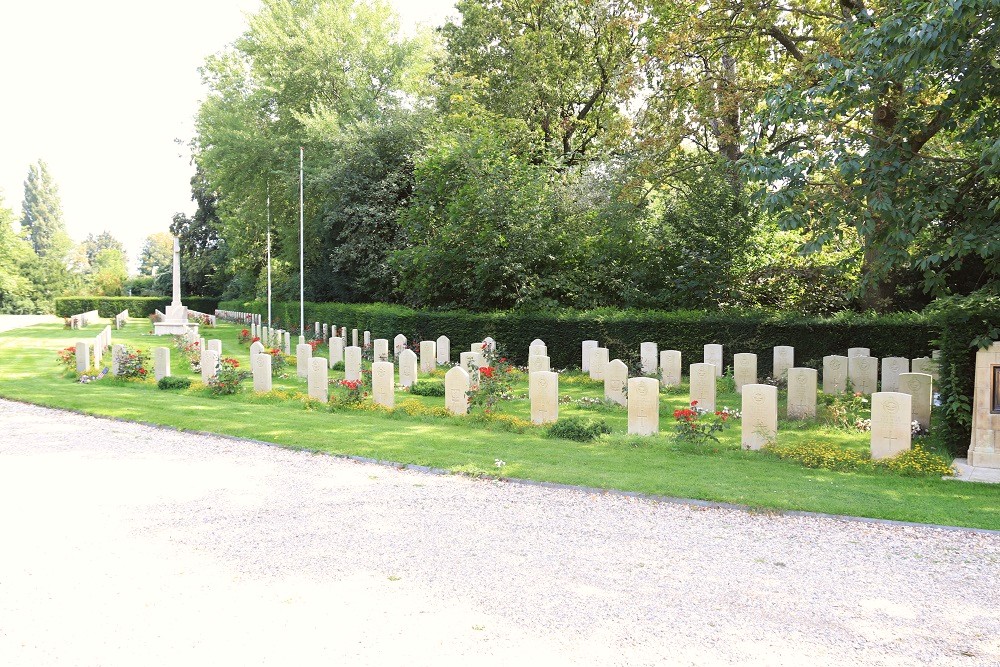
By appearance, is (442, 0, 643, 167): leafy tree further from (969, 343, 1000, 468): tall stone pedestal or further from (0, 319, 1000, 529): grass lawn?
(969, 343, 1000, 468): tall stone pedestal

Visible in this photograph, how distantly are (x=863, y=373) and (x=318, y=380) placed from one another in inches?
418

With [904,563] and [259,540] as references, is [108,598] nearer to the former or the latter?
[259,540]

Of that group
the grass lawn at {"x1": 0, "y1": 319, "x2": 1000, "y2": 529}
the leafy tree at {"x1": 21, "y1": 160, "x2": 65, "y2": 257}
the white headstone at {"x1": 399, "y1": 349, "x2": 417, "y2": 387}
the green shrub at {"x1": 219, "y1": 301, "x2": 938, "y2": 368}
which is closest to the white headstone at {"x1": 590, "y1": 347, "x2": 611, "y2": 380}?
the grass lawn at {"x1": 0, "y1": 319, "x2": 1000, "y2": 529}

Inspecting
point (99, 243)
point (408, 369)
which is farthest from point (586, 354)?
point (99, 243)

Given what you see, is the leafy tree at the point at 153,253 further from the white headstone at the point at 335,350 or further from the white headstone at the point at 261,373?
the white headstone at the point at 261,373

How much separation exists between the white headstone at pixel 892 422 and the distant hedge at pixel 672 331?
5907 mm

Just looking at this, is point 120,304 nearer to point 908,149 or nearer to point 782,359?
point 782,359

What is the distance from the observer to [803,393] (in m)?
12.0

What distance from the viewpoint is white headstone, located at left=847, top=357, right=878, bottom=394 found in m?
14.3

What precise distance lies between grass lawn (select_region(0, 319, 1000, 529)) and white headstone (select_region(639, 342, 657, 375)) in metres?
1.83

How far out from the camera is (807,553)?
6035 mm

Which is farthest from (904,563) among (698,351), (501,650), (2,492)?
(698,351)

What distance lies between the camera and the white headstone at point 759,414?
989 centimetres

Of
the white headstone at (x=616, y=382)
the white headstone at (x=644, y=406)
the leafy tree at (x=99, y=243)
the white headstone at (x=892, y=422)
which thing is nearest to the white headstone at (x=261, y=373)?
the white headstone at (x=616, y=382)
